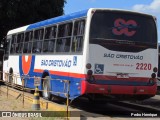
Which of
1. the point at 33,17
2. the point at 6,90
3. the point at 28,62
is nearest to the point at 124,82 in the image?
the point at 28,62

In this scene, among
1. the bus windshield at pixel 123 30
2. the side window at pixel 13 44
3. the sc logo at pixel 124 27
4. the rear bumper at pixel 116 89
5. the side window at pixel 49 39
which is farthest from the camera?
the side window at pixel 13 44

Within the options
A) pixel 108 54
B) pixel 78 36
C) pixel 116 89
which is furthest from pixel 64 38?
pixel 116 89

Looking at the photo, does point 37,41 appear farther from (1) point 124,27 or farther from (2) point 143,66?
(2) point 143,66

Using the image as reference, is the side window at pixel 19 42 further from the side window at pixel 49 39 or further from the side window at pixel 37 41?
the side window at pixel 49 39

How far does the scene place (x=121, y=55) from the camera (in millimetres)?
13594

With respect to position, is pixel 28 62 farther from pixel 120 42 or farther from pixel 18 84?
pixel 120 42

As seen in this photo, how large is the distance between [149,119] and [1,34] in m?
22.8

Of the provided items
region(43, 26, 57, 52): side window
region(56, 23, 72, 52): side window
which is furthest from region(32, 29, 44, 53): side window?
region(56, 23, 72, 52): side window

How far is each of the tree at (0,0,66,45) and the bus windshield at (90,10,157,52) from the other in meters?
18.8

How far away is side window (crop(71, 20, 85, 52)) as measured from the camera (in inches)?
538

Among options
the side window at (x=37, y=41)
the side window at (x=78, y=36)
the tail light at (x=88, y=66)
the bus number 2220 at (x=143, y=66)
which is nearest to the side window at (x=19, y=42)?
the side window at (x=37, y=41)

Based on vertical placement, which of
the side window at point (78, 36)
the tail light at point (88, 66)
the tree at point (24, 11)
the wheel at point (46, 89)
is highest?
the tree at point (24, 11)

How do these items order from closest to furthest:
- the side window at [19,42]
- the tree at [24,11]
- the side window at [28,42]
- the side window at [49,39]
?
the side window at [49,39] < the side window at [28,42] < the side window at [19,42] < the tree at [24,11]

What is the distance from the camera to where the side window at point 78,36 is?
538 inches
